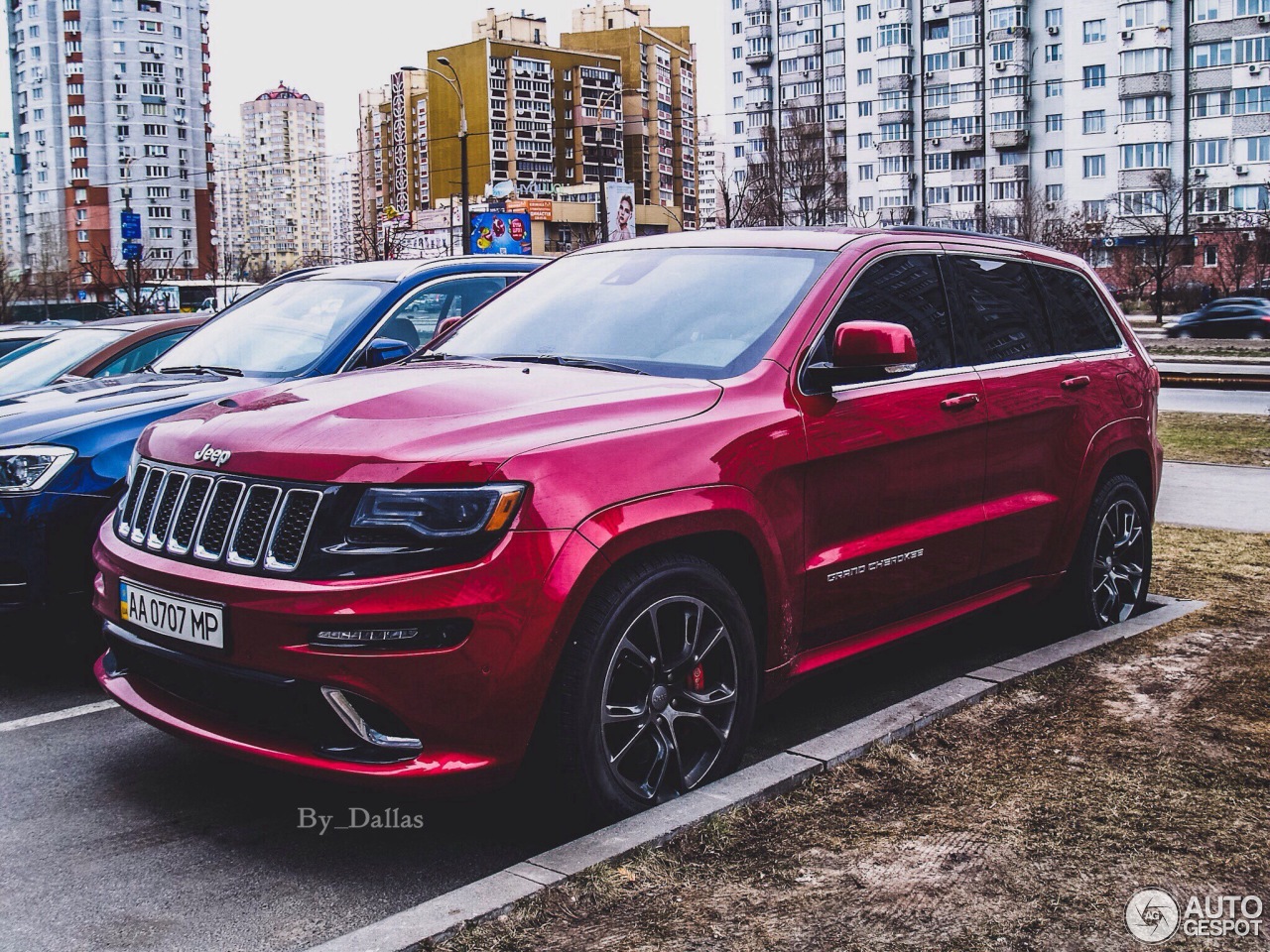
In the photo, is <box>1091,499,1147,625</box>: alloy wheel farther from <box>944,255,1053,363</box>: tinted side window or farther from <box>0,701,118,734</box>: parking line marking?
<box>0,701,118,734</box>: parking line marking

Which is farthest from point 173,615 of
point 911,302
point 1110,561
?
point 1110,561

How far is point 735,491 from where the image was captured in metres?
3.88

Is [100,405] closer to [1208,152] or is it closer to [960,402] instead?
[960,402]

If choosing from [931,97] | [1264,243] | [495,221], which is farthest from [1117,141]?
[495,221]

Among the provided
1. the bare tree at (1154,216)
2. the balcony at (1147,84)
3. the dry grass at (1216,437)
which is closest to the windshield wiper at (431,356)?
the dry grass at (1216,437)

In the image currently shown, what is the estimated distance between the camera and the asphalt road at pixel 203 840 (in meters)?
3.28

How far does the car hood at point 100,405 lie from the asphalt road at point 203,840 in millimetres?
774

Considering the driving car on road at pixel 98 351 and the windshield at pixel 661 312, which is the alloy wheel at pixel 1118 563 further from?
the driving car on road at pixel 98 351

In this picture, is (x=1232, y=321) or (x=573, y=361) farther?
(x=1232, y=321)

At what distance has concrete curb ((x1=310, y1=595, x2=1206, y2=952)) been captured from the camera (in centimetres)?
304

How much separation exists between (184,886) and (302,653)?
744 millimetres

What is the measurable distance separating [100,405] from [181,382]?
57cm

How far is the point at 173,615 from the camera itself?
3.63 meters

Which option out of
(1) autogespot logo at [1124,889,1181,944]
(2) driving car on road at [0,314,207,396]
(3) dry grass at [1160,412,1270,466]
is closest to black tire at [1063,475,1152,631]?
(1) autogespot logo at [1124,889,1181,944]
